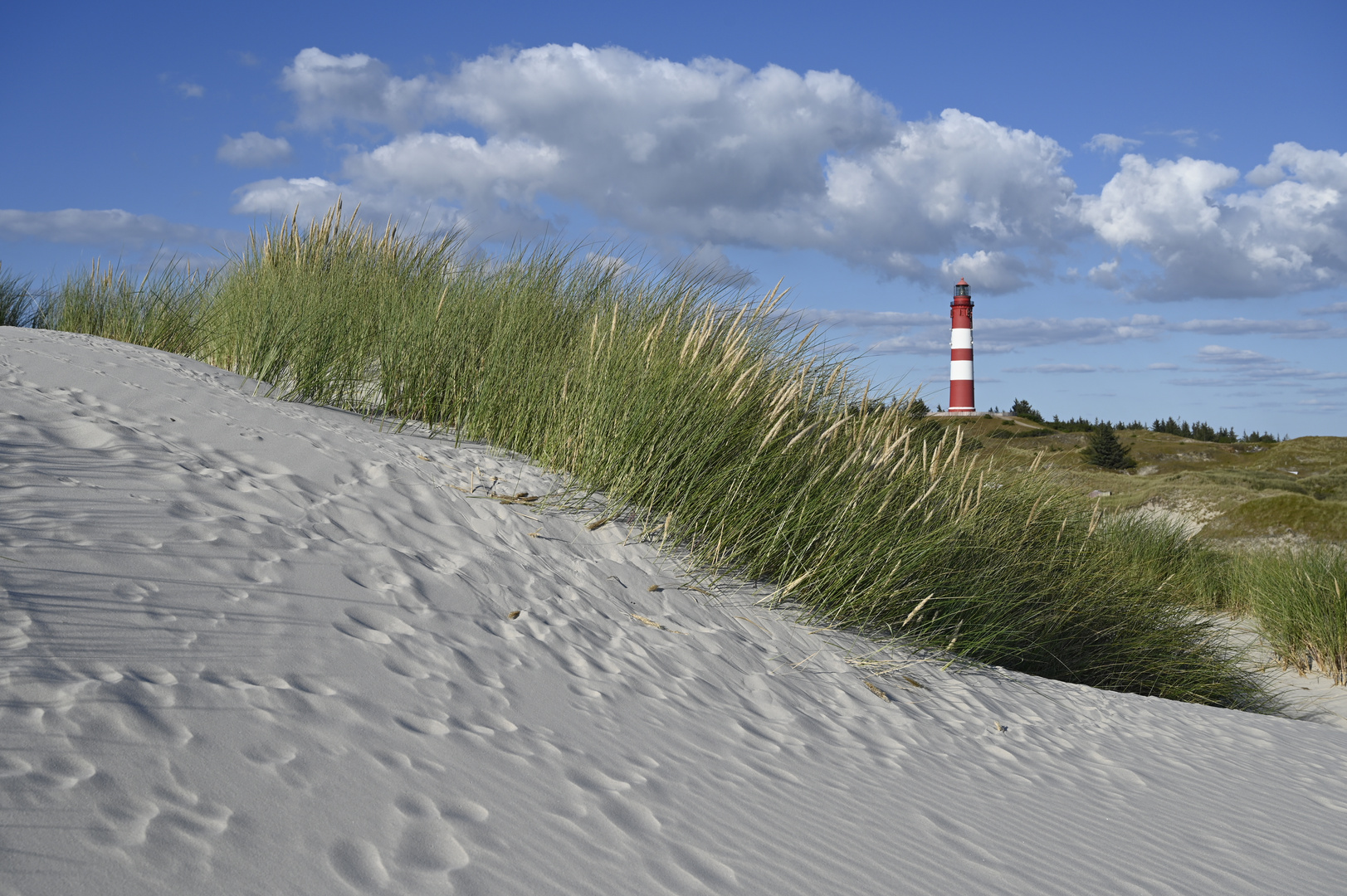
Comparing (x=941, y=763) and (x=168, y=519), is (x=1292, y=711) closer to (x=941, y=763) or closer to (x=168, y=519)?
(x=941, y=763)

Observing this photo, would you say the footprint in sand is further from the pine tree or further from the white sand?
the pine tree

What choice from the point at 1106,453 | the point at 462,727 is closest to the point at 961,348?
the point at 1106,453

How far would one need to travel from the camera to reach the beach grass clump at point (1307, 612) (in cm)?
726

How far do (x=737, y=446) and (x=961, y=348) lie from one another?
29445 mm

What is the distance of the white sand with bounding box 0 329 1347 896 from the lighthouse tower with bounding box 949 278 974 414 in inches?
1110

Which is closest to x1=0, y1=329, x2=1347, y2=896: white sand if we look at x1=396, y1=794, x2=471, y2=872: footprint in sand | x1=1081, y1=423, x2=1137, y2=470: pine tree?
x1=396, y1=794, x2=471, y2=872: footprint in sand

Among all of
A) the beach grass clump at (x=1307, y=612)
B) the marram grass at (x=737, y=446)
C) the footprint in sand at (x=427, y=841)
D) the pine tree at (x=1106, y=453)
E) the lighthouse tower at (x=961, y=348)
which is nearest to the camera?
the footprint in sand at (x=427, y=841)

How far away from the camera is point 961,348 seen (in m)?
32.3

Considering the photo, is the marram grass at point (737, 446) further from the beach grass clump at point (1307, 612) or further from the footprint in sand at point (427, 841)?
the footprint in sand at point (427, 841)

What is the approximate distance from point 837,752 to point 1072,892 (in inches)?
39.5

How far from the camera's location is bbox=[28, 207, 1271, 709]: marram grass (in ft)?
16.3

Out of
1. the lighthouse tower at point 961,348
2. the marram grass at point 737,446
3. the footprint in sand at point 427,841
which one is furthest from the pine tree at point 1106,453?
the footprint in sand at point 427,841

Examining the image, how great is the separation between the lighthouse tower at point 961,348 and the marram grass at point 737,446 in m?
24.8

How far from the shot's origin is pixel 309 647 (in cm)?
262
